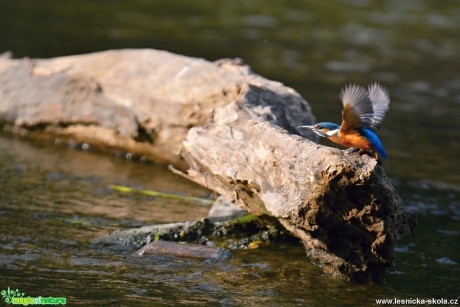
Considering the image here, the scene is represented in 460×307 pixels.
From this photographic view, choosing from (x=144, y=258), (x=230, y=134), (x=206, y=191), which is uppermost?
(x=230, y=134)

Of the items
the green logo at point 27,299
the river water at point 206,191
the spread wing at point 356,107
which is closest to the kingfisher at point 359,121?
the spread wing at point 356,107

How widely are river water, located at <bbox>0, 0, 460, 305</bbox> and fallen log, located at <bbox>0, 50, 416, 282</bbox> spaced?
256 mm

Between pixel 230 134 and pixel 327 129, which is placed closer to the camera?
pixel 327 129

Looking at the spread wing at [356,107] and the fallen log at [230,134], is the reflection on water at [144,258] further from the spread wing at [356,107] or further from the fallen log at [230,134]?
the spread wing at [356,107]

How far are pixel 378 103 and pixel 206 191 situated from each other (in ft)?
8.90

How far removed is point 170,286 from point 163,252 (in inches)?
A: 21.7

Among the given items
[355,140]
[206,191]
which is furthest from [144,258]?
[206,191]

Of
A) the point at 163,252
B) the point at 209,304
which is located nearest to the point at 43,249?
the point at 163,252

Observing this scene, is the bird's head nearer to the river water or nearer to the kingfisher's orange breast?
the kingfisher's orange breast

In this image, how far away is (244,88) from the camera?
6.62 m

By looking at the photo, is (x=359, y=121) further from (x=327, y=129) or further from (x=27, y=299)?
(x=27, y=299)

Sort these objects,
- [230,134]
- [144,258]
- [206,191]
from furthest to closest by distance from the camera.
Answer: [206,191] → [230,134] → [144,258]

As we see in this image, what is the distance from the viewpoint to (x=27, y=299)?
457 centimetres

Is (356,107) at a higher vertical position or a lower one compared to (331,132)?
higher
